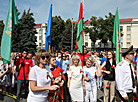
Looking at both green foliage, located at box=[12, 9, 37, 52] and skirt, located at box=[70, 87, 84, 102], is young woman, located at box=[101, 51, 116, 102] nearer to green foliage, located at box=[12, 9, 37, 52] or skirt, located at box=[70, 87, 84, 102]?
skirt, located at box=[70, 87, 84, 102]

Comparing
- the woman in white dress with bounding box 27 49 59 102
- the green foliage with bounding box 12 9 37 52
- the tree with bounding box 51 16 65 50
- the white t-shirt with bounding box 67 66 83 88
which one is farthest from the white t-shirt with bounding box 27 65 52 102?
the tree with bounding box 51 16 65 50

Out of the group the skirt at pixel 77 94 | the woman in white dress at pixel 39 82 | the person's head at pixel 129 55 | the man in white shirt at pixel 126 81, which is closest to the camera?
the woman in white dress at pixel 39 82

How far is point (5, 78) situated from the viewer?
541 centimetres

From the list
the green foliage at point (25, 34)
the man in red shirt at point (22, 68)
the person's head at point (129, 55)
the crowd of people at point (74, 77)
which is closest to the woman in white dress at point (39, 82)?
the crowd of people at point (74, 77)

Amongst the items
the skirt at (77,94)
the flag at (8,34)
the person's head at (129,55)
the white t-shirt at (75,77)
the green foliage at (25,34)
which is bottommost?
the skirt at (77,94)

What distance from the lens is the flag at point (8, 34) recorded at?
407 centimetres

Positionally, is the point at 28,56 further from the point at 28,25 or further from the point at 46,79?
the point at 28,25

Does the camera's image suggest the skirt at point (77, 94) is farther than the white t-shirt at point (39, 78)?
Yes

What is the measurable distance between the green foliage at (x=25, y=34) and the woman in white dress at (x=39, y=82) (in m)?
27.1

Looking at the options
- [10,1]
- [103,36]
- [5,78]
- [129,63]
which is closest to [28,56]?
[5,78]

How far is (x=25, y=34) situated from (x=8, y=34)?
2580 cm

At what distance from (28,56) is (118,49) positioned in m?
3.76

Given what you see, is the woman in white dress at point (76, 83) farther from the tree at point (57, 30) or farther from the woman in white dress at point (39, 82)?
the tree at point (57, 30)

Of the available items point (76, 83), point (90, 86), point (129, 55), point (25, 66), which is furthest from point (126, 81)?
point (25, 66)
